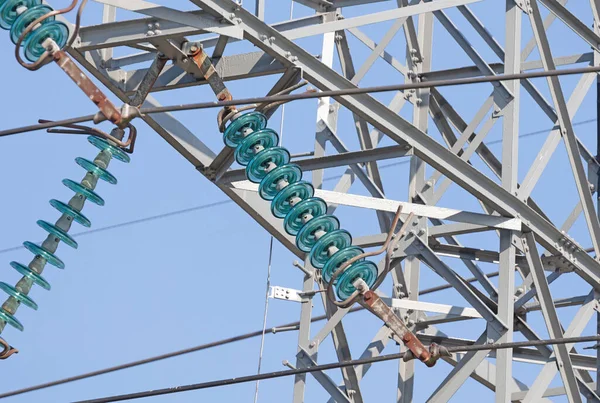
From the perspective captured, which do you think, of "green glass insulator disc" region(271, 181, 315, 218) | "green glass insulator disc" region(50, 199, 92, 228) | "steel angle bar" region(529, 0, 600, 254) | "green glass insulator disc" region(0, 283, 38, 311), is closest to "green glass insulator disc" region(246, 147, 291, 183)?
"green glass insulator disc" region(271, 181, 315, 218)

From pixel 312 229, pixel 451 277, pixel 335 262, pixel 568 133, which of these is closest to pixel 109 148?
pixel 312 229

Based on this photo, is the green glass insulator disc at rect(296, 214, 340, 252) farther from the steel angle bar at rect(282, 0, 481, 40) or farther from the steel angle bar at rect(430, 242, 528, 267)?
the steel angle bar at rect(430, 242, 528, 267)

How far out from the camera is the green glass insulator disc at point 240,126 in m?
12.0

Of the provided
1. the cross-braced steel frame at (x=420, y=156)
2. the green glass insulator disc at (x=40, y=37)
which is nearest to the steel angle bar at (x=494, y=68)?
the cross-braced steel frame at (x=420, y=156)

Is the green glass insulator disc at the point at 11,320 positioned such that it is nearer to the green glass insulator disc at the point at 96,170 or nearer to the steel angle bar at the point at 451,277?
the green glass insulator disc at the point at 96,170

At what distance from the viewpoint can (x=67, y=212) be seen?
1241cm

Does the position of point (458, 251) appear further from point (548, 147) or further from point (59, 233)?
point (59, 233)

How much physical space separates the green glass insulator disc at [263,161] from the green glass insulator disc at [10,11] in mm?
1854

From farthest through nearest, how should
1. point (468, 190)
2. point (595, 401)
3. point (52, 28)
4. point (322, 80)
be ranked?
1. point (595, 401)
2. point (468, 190)
3. point (322, 80)
4. point (52, 28)

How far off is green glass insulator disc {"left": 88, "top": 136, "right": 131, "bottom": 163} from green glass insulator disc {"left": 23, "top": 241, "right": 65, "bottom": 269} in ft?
2.99

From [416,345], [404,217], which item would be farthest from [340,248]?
[404,217]

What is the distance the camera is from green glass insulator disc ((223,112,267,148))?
12.0 m

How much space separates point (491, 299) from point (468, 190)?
87.8 inches

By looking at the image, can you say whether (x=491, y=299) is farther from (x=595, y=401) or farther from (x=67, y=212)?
(x=67, y=212)
